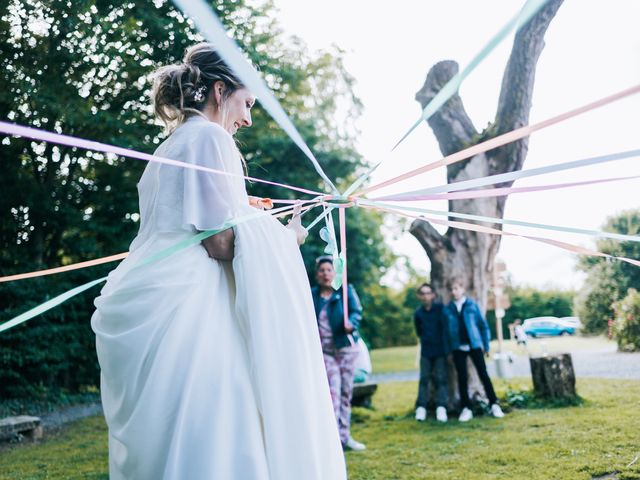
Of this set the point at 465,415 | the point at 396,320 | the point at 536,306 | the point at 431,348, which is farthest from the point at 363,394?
the point at 536,306

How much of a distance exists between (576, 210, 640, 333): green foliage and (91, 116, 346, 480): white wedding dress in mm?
20829

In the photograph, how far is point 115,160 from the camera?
11109mm

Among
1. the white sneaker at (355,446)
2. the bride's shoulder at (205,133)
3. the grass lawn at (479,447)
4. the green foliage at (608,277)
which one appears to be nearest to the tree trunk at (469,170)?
the grass lawn at (479,447)

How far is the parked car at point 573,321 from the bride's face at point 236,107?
22722 millimetres

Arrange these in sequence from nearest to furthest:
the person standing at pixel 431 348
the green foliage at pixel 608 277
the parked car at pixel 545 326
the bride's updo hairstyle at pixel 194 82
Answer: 1. the bride's updo hairstyle at pixel 194 82
2. the person standing at pixel 431 348
3. the green foliage at pixel 608 277
4. the parked car at pixel 545 326

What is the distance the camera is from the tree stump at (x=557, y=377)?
23.4 ft

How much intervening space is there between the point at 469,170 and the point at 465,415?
2.94m

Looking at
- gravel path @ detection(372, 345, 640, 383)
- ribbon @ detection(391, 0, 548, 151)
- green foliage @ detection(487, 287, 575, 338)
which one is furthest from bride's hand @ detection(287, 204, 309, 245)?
green foliage @ detection(487, 287, 575, 338)

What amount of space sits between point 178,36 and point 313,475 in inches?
342

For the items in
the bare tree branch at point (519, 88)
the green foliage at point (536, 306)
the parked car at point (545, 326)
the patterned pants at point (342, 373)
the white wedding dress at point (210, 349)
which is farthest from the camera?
the green foliage at point (536, 306)

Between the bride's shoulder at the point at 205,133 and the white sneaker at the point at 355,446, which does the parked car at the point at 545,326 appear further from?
the bride's shoulder at the point at 205,133

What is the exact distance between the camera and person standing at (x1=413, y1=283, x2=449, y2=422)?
24.2 feet

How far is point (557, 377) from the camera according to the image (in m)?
7.19

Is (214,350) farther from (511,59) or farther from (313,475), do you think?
(511,59)
